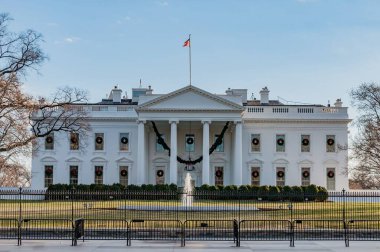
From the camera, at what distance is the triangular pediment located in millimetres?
57875

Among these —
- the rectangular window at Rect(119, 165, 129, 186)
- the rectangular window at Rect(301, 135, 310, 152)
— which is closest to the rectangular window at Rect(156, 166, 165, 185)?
the rectangular window at Rect(119, 165, 129, 186)

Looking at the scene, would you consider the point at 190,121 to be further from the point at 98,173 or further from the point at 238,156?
the point at 98,173

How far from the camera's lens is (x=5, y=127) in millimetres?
34656

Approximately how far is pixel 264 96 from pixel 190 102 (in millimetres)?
13083

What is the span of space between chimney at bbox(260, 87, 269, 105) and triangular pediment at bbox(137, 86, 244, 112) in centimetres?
1068

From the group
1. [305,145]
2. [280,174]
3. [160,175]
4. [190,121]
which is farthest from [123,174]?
[305,145]

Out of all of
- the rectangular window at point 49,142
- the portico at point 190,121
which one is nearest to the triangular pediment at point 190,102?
the portico at point 190,121

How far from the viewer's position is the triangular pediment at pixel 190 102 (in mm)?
57875

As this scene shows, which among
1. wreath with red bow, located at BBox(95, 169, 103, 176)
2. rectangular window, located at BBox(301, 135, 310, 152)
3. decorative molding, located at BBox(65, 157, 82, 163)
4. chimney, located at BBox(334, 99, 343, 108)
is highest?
chimney, located at BBox(334, 99, 343, 108)

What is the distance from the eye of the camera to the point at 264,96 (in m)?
68.1

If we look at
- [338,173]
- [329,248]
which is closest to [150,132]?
[338,173]

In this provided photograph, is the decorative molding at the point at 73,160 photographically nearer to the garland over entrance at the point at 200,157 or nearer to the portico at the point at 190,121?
the portico at the point at 190,121

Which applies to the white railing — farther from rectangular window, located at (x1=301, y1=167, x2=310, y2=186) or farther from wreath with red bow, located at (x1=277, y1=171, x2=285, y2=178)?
wreath with red bow, located at (x1=277, y1=171, x2=285, y2=178)

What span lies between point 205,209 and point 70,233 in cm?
1038
